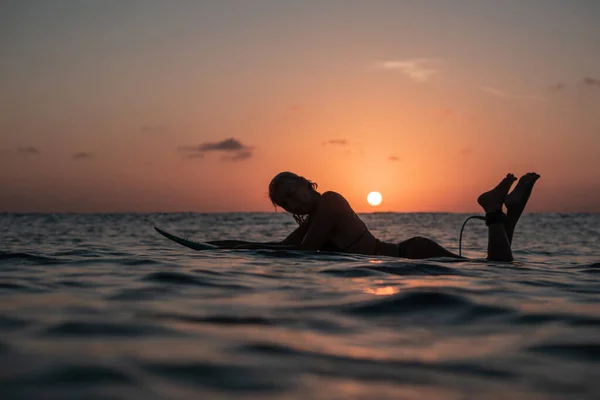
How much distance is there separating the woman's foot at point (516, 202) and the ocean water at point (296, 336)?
1.65m

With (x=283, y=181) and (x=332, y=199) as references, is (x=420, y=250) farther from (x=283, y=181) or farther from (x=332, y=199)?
(x=283, y=181)

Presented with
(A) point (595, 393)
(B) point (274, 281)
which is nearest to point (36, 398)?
(A) point (595, 393)

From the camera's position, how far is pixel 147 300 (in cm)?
362

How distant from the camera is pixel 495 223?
6.16 metres

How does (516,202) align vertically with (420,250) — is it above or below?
above

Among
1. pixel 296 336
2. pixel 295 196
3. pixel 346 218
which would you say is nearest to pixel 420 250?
pixel 346 218

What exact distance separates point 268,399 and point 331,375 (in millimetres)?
331

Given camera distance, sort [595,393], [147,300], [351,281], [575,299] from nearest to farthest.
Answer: [595,393], [147,300], [575,299], [351,281]

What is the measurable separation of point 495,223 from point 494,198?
0.35 meters

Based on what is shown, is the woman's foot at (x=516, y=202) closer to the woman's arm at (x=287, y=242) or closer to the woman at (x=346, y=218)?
the woman at (x=346, y=218)

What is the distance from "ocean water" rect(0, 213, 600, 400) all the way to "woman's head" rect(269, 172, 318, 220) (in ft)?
5.85

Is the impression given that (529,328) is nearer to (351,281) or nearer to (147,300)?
(351,281)

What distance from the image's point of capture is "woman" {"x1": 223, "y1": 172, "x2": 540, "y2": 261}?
21.2 feet

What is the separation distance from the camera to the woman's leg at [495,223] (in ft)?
20.3
